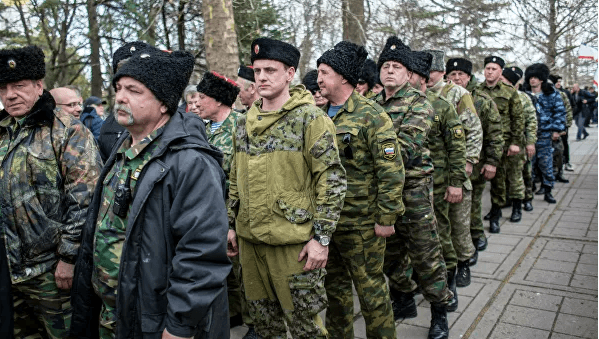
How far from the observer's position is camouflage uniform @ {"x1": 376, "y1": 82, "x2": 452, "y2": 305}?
13.3 ft

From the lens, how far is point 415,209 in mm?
4078

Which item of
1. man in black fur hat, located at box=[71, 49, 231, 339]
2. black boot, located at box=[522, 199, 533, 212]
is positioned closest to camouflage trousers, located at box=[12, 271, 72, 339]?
man in black fur hat, located at box=[71, 49, 231, 339]

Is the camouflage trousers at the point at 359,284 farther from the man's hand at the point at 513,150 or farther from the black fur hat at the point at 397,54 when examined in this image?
the man's hand at the point at 513,150

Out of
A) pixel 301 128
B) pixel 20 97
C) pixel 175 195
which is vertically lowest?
pixel 175 195

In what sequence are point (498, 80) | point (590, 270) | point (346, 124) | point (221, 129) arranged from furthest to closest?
point (498, 80) < point (590, 270) < point (221, 129) < point (346, 124)

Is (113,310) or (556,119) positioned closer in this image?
(113,310)

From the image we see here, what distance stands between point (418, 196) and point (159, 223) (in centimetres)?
248

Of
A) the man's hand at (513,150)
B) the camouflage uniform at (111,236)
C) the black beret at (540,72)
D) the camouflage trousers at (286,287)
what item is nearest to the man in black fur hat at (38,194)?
the camouflage uniform at (111,236)

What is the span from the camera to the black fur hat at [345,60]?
357cm

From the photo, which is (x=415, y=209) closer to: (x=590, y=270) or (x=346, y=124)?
(x=346, y=124)

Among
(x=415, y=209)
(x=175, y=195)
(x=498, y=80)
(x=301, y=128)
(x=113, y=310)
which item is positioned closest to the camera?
(x=175, y=195)

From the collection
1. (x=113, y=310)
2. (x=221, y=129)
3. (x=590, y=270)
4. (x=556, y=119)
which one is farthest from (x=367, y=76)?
(x=556, y=119)

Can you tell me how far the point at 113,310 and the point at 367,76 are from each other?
12.9 feet

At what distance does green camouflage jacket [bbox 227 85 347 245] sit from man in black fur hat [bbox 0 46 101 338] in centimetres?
98
